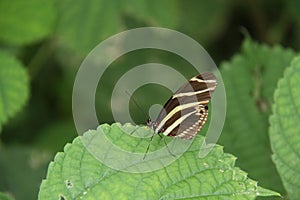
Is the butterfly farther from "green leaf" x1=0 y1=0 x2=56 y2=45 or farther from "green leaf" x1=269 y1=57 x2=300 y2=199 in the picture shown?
"green leaf" x1=0 y1=0 x2=56 y2=45

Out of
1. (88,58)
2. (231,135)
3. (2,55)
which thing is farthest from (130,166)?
(88,58)

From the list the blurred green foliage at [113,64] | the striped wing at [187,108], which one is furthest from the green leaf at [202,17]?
the striped wing at [187,108]

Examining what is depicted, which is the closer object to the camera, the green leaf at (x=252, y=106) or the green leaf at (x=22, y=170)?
the green leaf at (x=252, y=106)

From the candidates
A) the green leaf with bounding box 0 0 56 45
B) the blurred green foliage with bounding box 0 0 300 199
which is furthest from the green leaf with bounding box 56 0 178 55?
the green leaf with bounding box 0 0 56 45

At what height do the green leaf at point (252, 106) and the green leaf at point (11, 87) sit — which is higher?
the green leaf at point (11, 87)

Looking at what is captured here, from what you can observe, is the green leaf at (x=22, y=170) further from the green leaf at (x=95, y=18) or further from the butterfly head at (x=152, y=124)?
the butterfly head at (x=152, y=124)

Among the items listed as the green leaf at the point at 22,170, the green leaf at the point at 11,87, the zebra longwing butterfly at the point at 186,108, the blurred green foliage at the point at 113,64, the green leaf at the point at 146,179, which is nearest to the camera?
the green leaf at the point at 146,179
